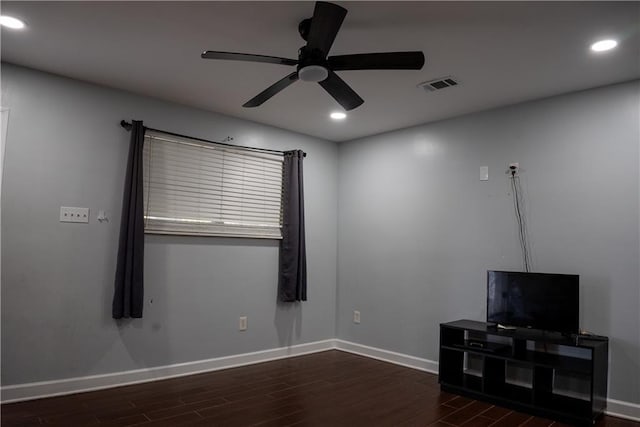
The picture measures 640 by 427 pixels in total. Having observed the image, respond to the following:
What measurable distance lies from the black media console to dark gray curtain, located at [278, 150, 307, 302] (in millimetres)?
1621

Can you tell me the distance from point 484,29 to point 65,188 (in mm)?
3259

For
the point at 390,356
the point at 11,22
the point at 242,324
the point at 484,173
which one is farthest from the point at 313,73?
the point at 390,356

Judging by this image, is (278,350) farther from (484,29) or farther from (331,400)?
(484,29)

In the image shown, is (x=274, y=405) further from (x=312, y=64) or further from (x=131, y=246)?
(x=312, y=64)

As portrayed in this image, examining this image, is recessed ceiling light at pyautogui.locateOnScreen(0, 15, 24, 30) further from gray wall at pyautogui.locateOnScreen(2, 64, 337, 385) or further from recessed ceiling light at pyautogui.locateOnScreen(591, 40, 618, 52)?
recessed ceiling light at pyautogui.locateOnScreen(591, 40, 618, 52)

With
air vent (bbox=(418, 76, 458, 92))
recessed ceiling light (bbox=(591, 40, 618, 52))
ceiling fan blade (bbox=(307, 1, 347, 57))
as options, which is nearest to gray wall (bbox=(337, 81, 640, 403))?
recessed ceiling light (bbox=(591, 40, 618, 52))

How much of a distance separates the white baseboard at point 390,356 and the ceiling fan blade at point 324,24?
3229 mm

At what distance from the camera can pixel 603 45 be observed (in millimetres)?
2734

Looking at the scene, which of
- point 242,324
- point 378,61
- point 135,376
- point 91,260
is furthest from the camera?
point 242,324

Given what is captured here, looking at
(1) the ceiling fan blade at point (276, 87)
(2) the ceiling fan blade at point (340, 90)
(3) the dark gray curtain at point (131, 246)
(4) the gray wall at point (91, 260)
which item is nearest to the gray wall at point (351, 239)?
(4) the gray wall at point (91, 260)

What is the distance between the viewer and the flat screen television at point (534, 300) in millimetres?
3195

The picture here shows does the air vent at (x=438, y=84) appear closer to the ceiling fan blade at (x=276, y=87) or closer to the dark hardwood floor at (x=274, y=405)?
the ceiling fan blade at (x=276, y=87)

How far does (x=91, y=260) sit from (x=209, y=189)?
123 centimetres

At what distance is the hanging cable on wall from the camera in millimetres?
3678
